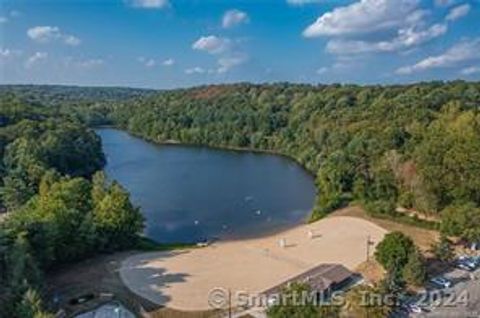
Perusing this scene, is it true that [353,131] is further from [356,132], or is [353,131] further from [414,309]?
[414,309]

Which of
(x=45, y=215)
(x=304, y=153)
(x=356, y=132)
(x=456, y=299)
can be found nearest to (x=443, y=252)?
(x=456, y=299)

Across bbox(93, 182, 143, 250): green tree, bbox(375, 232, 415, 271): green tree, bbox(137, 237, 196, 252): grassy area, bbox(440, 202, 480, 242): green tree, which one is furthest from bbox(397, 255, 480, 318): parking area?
bbox(93, 182, 143, 250): green tree

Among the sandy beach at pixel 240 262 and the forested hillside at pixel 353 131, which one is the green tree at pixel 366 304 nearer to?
the sandy beach at pixel 240 262

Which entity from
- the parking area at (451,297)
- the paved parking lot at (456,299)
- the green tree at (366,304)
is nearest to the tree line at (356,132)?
the parking area at (451,297)

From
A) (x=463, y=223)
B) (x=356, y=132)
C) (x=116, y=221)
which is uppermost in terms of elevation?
(x=356, y=132)

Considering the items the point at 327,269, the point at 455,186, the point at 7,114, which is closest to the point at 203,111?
the point at 7,114

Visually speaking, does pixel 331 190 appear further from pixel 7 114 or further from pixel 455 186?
pixel 7 114
